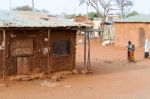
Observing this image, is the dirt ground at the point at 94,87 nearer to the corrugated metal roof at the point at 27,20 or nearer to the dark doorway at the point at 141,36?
the corrugated metal roof at the point at 27,20

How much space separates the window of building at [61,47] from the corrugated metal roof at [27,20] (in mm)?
949

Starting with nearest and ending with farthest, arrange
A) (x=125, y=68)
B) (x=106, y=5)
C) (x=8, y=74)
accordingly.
A: (x=8, y=74) < (x=125, y=68) < (x=106, y=5)

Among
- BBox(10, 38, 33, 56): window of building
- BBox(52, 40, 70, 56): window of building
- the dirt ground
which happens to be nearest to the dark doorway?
the dirt ground

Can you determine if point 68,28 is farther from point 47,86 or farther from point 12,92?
point 12,92

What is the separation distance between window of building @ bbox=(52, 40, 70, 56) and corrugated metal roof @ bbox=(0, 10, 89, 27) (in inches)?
37.4

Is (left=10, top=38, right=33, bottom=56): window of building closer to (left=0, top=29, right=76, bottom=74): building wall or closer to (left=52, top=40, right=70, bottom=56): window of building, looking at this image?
(left=0, top=29, right=76, bottom=74): building wall

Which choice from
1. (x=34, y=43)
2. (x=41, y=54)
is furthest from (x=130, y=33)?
(x=34, y=43)

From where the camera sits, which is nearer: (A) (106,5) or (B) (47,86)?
(B) (47,86)

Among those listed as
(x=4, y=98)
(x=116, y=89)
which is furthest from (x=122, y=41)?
(x=4, y=98)

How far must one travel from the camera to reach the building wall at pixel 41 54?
1672 centimetres

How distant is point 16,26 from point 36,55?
220 cm

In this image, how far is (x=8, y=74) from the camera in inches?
654

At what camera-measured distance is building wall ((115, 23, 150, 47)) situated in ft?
109

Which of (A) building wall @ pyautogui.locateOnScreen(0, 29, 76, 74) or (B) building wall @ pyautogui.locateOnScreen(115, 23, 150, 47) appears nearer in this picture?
(A) building wall @ pyautogui.locateOnScreen(0, 29, 76, 74)
